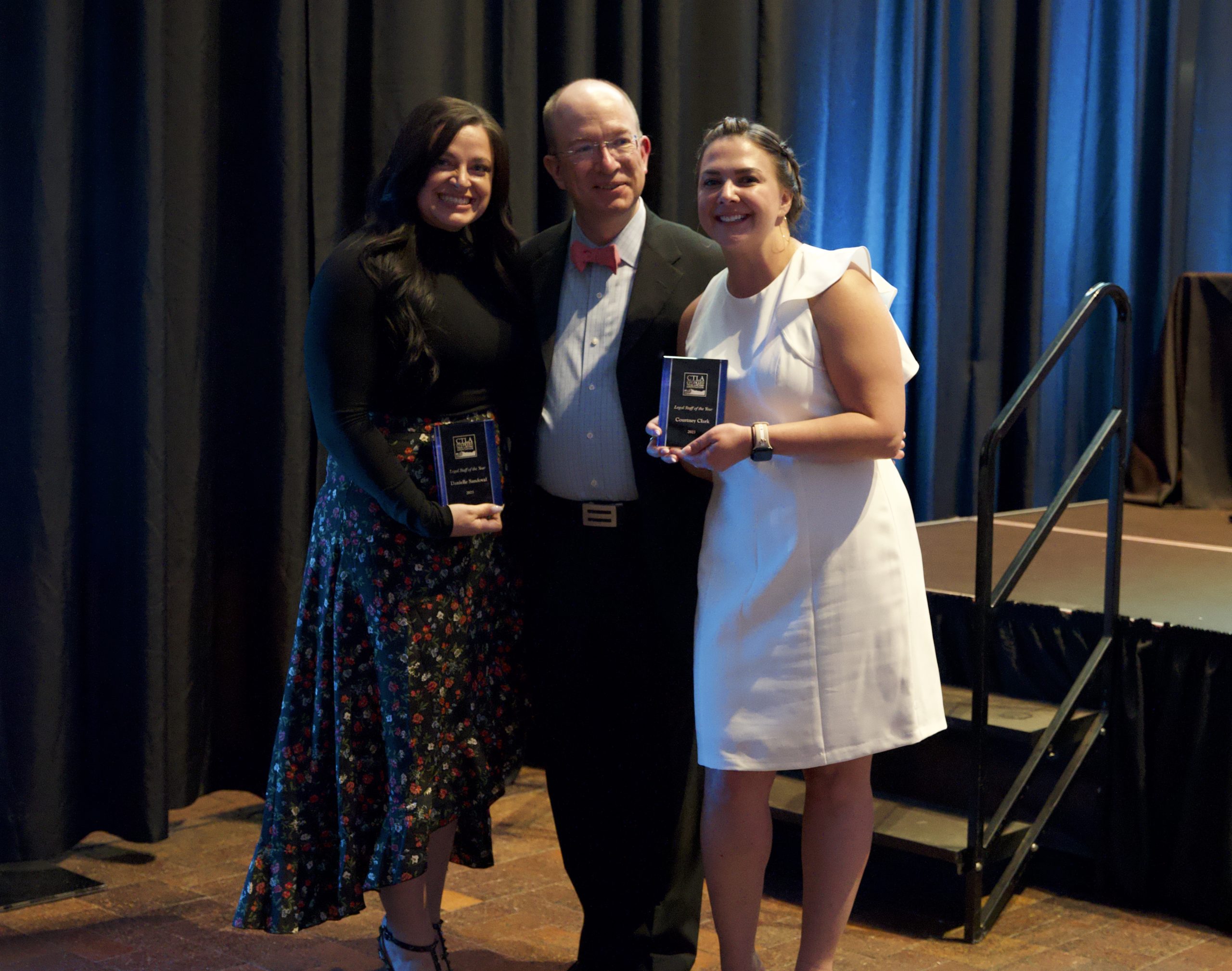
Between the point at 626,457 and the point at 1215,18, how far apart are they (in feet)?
18.2

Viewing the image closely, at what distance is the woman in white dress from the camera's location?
79.3 inches

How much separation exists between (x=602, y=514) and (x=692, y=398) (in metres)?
0.34

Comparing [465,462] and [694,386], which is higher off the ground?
[694,386]

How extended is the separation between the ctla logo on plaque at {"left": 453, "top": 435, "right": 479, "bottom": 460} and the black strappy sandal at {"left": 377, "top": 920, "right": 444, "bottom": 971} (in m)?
0.83

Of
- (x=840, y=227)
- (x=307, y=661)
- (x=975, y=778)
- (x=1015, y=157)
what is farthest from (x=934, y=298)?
(x=307, y=661)

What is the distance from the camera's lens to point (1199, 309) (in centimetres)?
523

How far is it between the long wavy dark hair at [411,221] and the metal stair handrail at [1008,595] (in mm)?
1130

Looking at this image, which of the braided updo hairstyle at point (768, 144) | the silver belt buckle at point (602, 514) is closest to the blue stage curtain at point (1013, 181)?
the braided updo hairstyle at point (768, 144)

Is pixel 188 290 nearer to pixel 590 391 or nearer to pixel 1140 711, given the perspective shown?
Result: pixel 590 391

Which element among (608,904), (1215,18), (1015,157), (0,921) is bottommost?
(0,921)

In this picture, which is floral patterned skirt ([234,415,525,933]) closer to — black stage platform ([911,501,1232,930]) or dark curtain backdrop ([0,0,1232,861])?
dark curtain backdrop ([0,0,1232,861])

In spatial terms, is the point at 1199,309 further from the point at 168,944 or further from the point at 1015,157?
the point at 168,944

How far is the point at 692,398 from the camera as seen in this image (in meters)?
1.99

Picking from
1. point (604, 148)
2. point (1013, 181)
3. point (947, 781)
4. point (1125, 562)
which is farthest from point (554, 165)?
point (1013, 181)
